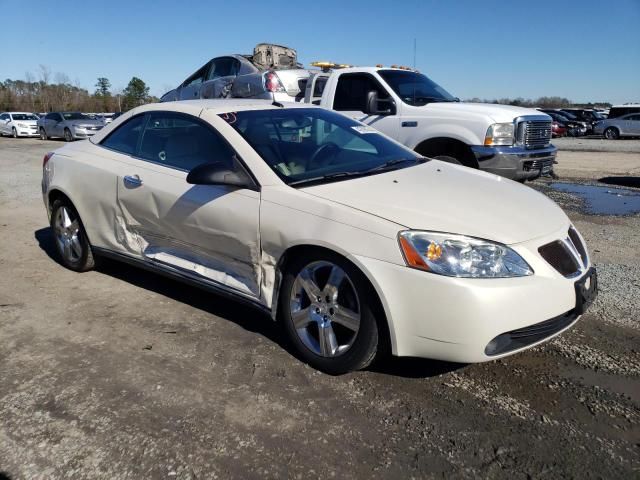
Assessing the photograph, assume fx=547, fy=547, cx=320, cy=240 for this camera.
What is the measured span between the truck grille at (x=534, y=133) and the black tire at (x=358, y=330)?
17.5 feet

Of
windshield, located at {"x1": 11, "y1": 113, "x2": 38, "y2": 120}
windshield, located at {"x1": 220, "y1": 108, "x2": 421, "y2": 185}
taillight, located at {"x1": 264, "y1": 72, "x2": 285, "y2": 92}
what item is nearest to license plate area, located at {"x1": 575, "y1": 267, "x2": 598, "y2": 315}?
windshield, located at {"x1": 220, "y1": 108, "x2": 421, "y2": 185}

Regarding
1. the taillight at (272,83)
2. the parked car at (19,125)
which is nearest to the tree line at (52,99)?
the parked car at (19,125)

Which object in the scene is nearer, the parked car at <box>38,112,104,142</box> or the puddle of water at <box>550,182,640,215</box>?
the puddle of water at <box>550,182,640,215</box>

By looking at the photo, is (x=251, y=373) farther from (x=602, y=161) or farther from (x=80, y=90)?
(x=80, y=90)

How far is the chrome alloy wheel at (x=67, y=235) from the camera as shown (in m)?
4.89

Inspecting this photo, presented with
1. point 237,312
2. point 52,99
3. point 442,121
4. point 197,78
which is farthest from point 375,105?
point 52,99

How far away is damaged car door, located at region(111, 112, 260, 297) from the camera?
135 inches

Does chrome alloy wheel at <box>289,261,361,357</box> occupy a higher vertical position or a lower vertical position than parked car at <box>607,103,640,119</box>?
lower

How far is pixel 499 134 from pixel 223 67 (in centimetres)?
736

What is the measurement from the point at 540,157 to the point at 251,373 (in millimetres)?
5983

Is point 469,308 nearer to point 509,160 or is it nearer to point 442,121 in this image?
point 509,160

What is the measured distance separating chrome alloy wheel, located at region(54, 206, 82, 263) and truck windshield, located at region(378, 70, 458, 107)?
16.2ft

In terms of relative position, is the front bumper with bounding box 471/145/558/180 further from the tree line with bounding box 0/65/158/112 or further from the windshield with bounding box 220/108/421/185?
the tree line with bounding box 0/65/158/112

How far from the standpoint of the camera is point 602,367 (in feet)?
10.5
